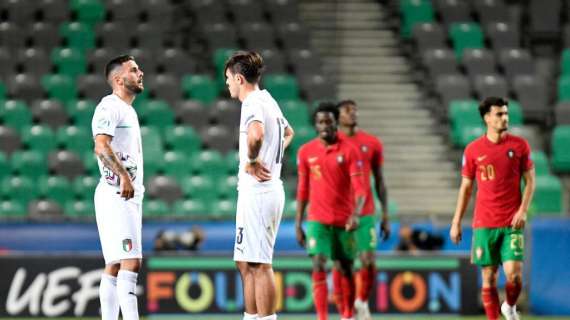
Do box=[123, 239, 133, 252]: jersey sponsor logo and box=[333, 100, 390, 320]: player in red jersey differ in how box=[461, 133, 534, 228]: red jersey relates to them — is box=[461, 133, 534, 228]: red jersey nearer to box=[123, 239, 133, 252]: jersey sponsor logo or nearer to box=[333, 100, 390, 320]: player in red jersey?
box=[333, 100, 390, 320]: player in red jersey

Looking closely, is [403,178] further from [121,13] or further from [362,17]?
[121,13]

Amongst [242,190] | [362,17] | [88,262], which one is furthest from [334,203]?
[362,17]

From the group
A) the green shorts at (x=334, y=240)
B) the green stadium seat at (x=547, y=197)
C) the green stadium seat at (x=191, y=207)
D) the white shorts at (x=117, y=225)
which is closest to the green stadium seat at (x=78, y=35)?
the green stadium seat at (x=191, y=207)

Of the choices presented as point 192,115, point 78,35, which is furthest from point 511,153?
point 78,35

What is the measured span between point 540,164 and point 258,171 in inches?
390

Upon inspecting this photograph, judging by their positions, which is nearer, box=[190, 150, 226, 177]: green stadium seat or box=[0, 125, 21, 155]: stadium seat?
box=[190, 150, 226, 177]: green stadium seat

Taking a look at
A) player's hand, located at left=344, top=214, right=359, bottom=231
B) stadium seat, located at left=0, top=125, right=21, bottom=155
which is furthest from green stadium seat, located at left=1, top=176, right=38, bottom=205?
player's hand, located at left=344, top=214, right=359, bottom=231

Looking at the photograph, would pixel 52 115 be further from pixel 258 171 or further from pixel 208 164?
pixel 258 171

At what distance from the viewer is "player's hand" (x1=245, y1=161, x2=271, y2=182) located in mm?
8273

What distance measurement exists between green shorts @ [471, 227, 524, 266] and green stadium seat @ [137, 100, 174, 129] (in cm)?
812

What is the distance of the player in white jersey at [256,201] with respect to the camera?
27.5 feet

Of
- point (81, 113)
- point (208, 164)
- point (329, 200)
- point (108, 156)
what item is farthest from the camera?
point (81, 113)

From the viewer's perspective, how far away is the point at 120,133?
29.3ft

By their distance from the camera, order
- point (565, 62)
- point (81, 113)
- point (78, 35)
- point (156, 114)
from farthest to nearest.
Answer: point (565, 62) → point (78, 35) → point (156, 114) → point (81, 113)
